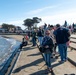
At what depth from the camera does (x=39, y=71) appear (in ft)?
44.4

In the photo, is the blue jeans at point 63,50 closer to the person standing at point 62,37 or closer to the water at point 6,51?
the person standing at point 62,37

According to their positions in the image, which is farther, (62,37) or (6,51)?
(6,51)

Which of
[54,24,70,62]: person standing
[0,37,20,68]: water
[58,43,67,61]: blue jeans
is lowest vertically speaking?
[0,37,20,68]: water

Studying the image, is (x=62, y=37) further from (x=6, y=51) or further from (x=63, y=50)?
(x=6, y=51)

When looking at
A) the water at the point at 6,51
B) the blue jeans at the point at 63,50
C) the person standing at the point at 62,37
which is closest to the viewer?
the person standing at the point at 62,37

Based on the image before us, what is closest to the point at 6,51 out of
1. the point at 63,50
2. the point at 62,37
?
the point at 63,50

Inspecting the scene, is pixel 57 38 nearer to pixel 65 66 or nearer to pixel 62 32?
pixel 62 32

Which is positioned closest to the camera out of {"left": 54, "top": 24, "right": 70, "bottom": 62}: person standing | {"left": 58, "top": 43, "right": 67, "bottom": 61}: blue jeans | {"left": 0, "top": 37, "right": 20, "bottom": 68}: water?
{"left": 54, "top": 24, "right": 70, "bottom": 62}: person standing

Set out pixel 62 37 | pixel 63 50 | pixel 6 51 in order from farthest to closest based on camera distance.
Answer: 1. pixel 6 51
2. pixel 63 50
3. pixel 62 37

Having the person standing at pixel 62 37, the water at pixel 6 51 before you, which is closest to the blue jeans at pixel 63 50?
the person standing at pixel 62 37

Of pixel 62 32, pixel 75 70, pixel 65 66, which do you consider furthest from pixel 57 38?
pixel 75 70

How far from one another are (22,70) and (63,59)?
8.47 ft

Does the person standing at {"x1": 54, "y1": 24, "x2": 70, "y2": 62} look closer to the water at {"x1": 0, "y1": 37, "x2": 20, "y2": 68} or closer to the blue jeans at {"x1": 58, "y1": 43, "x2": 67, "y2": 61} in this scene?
the blue jeans at {"x1": 58, "y1": 43, "x2": 67, "y2": 61}

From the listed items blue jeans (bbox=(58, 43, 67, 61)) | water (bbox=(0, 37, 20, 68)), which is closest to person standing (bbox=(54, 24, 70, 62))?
blue jeans (bbox=(58, 43, 67, 61))
